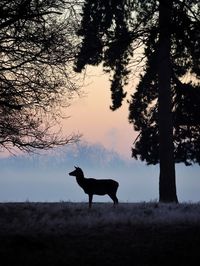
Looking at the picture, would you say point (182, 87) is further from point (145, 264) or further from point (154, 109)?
point (145, 264)

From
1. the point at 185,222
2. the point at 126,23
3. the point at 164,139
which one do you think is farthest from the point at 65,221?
the point at 126,23

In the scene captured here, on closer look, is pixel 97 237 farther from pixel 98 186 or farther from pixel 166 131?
pixel 166 131

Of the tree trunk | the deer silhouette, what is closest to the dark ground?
the deer silhouette

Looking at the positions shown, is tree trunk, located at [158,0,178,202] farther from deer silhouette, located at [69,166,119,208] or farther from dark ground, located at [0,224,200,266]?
dark ground, located at [0,224,200,266]

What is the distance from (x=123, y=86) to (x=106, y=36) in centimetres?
411

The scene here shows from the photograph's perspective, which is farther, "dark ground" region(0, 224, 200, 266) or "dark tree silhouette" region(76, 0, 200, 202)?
"dark tree silhouette" region(76, 0, 200, 202)

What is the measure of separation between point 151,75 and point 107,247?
50.7 feet

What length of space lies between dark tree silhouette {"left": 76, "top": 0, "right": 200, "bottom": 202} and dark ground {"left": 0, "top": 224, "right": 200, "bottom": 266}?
745 cm

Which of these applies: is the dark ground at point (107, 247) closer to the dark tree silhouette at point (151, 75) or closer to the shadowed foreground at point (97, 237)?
the shadowed foreground at point (97, 237)

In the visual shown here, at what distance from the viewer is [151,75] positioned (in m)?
24.0

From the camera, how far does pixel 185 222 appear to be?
521 inches

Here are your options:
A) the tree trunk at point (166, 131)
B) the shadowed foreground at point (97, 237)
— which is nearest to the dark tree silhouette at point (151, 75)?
the tree trunk at point (166, 131)

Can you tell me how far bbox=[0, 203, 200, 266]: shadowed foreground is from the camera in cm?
859

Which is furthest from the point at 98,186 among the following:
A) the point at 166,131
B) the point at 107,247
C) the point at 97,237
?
the point at 107,247
